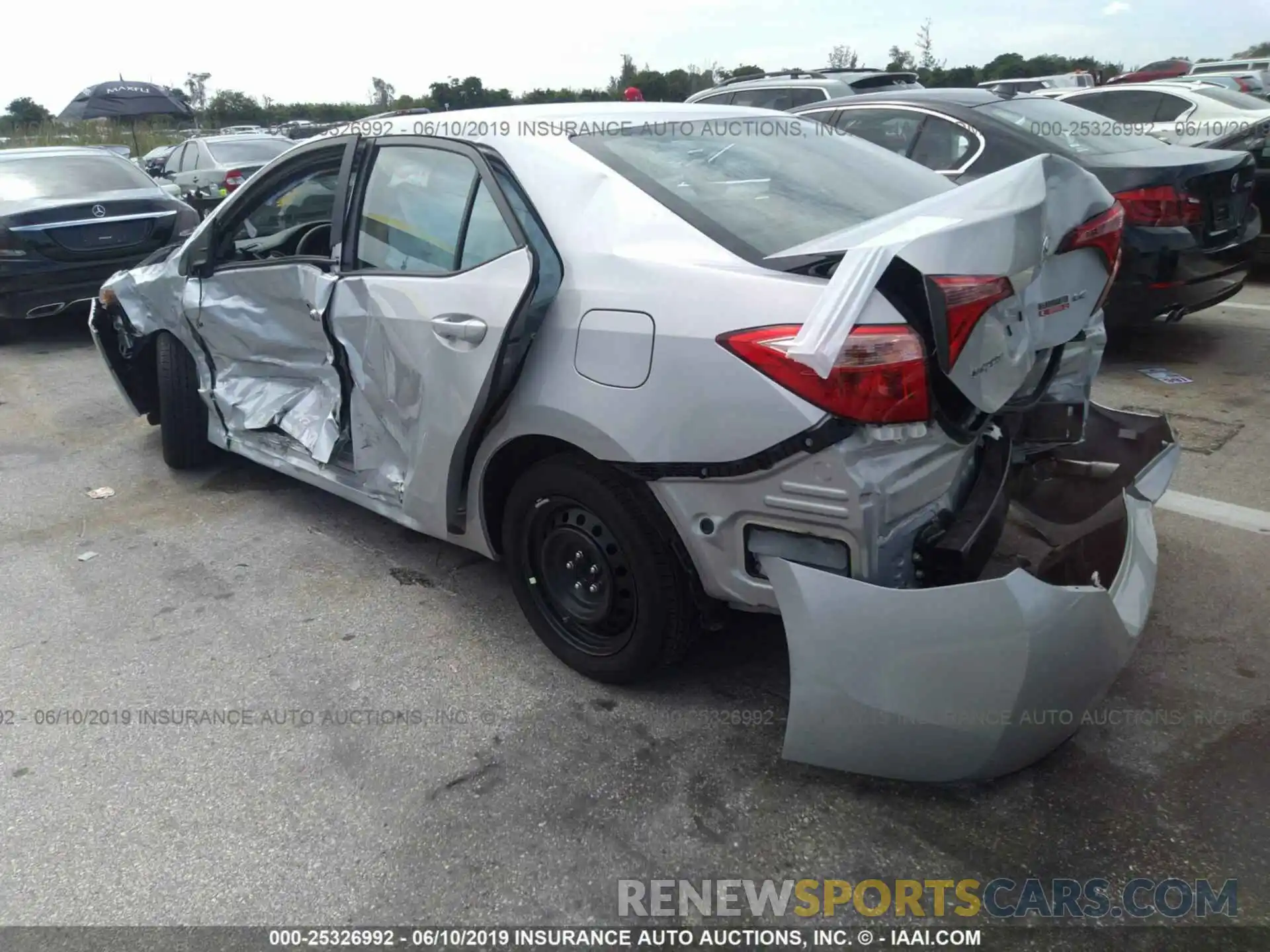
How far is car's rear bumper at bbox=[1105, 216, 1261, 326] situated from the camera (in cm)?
549

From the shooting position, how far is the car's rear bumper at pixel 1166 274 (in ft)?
18.0

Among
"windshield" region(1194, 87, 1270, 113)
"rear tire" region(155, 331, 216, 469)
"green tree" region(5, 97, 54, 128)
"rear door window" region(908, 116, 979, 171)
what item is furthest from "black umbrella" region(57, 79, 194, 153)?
"green tree" region(5, 97, 54, 128)

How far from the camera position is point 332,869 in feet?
7.66

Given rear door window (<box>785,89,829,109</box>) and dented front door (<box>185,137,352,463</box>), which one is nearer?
dented front door (<box>185,137,352,463</box>)

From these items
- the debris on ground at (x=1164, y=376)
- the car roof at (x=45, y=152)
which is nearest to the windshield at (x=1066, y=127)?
the debris on ground at (x=1164, y=376)

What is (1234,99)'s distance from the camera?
10.1 meters

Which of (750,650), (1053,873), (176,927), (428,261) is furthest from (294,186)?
Result: (1053,873)

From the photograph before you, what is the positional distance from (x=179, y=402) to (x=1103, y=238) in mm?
4052

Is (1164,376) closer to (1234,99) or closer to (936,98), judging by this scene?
(936,98)

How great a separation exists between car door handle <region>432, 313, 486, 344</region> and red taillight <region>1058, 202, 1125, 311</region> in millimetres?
1575

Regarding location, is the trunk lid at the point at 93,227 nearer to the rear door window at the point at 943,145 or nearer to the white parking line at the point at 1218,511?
the rear door window at the point at 943,145

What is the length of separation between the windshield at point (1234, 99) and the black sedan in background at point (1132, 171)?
15.6 ft

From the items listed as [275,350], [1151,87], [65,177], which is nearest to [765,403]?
[275,350]

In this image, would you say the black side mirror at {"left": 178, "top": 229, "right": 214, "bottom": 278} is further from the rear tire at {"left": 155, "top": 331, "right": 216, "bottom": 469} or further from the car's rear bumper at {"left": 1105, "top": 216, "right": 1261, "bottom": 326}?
the car's rear bumper at {"left": 1105, "top": 216, "right": 1261, "bottom": 326}
